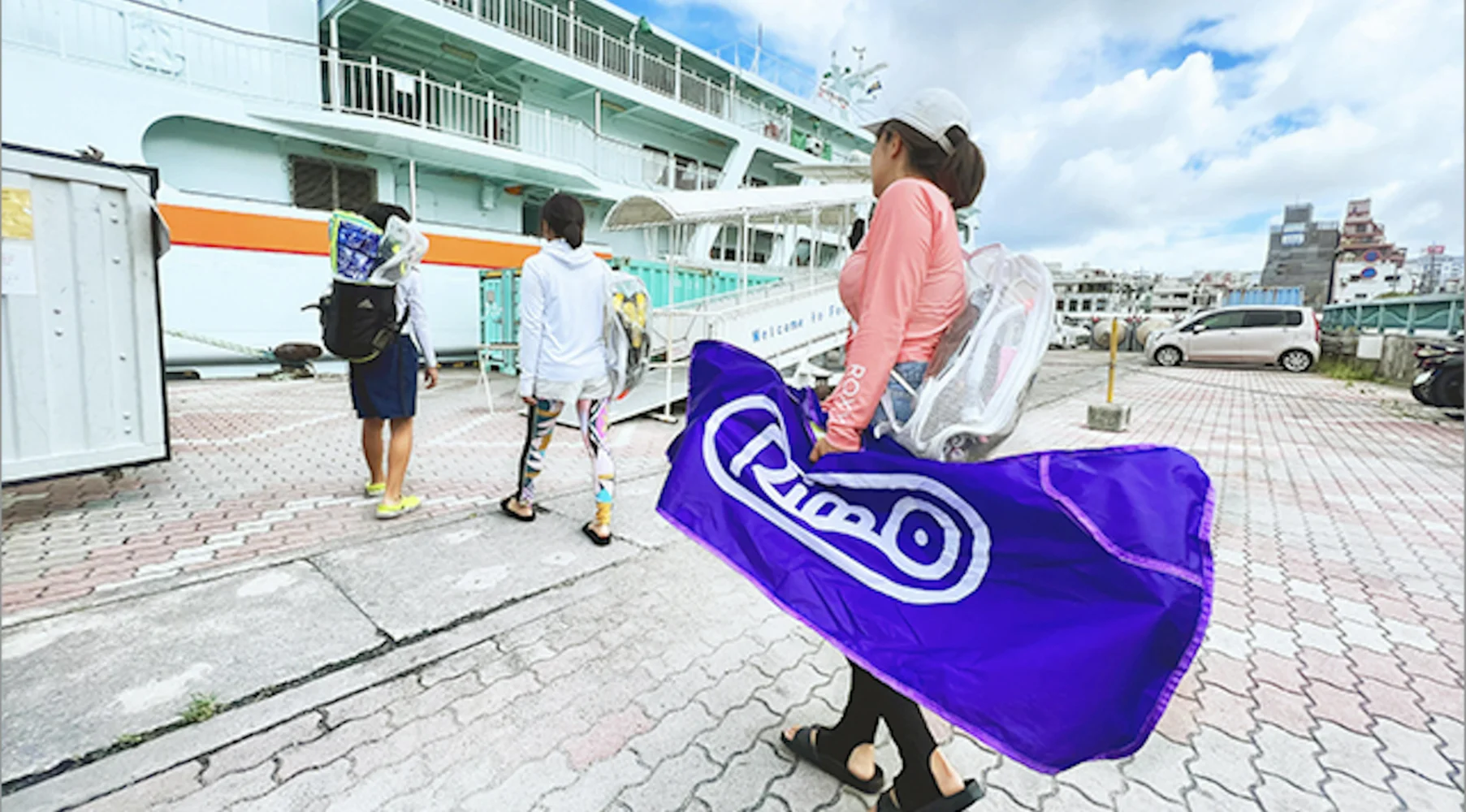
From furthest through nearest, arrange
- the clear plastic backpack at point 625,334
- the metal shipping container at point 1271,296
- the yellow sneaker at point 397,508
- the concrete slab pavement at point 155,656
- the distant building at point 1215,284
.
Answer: the distant building at point 1215,284
the metal shipping container at point 1271,296
the yellow sneaker at point 397,508
the clear plastic backpack at point 625,334
the concrete slab pavement at point 155,656

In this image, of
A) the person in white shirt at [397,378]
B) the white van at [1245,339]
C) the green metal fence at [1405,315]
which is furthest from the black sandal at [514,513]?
the white van at [1245,339]

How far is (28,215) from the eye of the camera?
333 centimetres

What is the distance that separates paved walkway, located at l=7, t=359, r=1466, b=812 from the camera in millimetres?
1858

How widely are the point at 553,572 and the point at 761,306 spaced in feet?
20.9

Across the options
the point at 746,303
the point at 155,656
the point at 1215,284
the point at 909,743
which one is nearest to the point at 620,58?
the point at 746,303

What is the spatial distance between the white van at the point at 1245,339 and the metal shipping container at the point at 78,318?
63.6 ft

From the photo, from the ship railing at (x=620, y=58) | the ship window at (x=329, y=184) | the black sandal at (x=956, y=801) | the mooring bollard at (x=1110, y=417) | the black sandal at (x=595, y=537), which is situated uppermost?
the ship railing at (x=620, y=58)

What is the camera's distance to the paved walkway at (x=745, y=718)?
6.10ft

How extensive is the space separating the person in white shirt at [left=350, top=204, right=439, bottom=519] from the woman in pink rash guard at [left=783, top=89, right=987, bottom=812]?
9.29 ft

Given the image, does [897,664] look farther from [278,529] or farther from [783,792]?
[278,529]

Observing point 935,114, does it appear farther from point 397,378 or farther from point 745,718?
point 397,378

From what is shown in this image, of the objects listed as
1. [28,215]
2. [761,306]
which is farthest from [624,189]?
[28,215]

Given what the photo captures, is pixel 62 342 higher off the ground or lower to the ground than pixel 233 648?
higher

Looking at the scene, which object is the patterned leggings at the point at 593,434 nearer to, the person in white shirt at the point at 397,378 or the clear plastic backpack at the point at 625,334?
the clear plastic backpack at the point at 625,334
